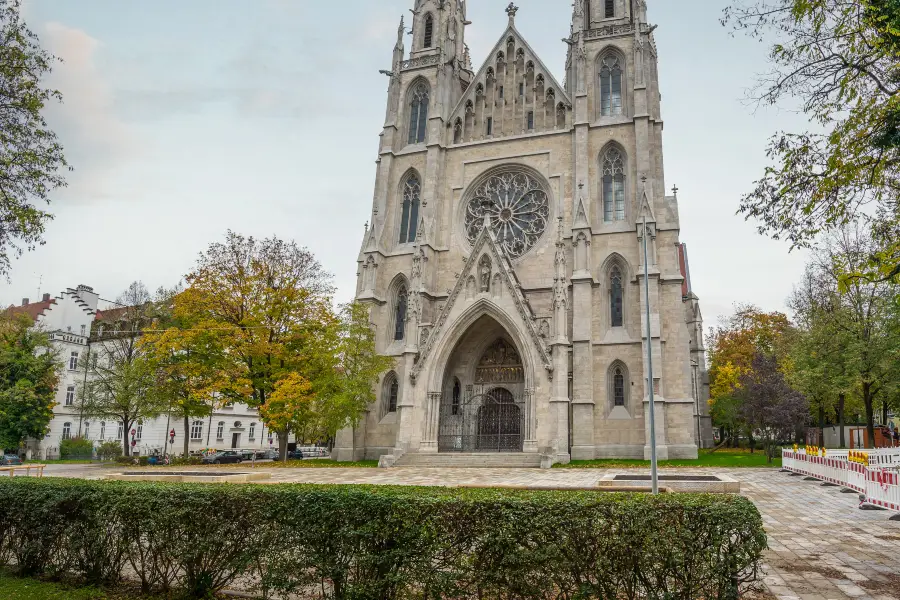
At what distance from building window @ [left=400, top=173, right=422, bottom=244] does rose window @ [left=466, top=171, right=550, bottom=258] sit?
335cm

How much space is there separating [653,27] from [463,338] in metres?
21.7

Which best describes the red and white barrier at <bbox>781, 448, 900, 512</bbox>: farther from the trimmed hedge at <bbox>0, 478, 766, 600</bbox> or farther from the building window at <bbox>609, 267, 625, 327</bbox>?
the building window at <bbox>609, 267, 625, 327</bbox>

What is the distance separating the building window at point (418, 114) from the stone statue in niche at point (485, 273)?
12005 millimetres

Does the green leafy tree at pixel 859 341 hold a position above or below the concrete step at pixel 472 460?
above

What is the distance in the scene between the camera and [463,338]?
32594 mm

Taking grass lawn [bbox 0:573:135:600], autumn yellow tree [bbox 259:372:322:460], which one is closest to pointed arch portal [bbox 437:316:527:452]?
autumn yellow tree [bbox 259:372:322:460]

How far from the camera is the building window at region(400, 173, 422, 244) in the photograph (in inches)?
1465

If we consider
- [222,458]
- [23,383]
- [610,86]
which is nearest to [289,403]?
[222,458]

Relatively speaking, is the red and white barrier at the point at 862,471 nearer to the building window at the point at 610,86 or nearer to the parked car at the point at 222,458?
the building window at the point at 610,86

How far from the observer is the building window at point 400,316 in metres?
35.7

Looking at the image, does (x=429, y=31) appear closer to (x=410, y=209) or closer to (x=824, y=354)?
(x=410, y=209)

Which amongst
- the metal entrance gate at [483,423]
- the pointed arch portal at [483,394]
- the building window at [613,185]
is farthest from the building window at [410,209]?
the building window at [613,185]

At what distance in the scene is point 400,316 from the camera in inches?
1419

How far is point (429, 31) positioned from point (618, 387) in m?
27.5
